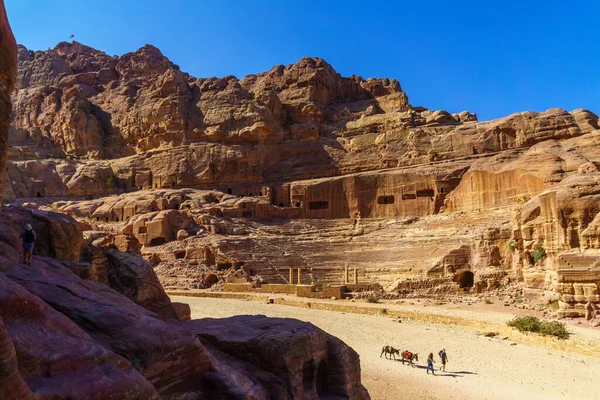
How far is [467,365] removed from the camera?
1439 cm

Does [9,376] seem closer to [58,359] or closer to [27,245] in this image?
[58,359]

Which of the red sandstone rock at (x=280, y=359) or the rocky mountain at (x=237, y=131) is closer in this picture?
the red sandstone rock at (x=280, y=359)

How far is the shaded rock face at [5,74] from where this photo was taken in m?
4.16

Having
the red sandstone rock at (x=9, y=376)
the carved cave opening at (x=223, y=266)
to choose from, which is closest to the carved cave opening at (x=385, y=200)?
the carved cave opening at (x=223, y=266)

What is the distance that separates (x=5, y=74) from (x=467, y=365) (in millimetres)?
14425

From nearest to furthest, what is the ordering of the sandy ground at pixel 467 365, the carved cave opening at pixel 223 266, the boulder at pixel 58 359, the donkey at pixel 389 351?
the boulder at pixel 58 359 < the sandy ground at pixel 467 365 < the donkey at pixel 389 351 < the carved cave opening at pixel 223 266

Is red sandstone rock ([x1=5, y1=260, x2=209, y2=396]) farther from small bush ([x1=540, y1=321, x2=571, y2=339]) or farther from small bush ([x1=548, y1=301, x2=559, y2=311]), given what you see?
small bush ([x1=548, y1=301, x2=559, y2=311])

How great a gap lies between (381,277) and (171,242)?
17.0 metres

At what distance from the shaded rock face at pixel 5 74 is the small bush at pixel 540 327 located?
1726cm

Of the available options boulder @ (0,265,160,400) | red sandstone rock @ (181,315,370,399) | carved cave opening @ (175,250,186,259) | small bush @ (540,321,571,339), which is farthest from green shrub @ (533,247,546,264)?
carved cave opening @ (175,250,186,259)

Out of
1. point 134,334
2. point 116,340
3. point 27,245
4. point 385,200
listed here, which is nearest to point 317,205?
point 385,200

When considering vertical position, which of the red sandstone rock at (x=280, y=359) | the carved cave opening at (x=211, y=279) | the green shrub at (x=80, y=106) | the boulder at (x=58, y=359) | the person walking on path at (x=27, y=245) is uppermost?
the green shrub at (x=80, y=106)

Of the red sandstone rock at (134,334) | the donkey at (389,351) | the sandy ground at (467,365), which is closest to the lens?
the red sandstone rock at (134,334)

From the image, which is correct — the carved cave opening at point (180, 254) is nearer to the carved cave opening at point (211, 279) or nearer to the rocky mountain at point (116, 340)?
the carved cave opening at point (211, 279)
